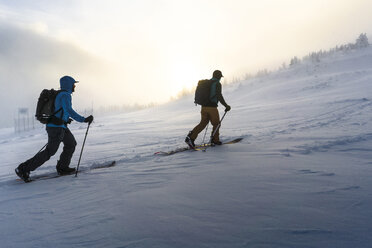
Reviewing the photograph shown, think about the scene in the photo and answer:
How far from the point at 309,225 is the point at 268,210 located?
0.39 meters

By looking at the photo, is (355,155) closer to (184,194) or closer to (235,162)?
(235,162)

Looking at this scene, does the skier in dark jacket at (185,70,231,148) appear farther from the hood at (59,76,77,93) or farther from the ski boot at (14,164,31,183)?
the ski boot at (14,164,31,183)

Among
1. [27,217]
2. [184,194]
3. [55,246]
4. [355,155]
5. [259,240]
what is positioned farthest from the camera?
[355,155]

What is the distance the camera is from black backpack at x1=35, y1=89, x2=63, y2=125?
430cm

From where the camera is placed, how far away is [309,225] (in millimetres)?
1920

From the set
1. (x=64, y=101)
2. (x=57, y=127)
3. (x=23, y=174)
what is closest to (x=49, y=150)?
(x=57, y=127)

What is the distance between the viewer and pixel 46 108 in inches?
170

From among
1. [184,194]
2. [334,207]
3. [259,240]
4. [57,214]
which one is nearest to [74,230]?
[57,214]

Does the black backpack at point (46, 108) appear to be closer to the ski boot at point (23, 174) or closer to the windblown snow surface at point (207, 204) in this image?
the ski boot at point (23, 174)

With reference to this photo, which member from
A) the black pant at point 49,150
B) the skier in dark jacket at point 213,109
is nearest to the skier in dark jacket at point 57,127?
the black pant at point 49,150

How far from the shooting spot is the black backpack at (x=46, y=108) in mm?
4297

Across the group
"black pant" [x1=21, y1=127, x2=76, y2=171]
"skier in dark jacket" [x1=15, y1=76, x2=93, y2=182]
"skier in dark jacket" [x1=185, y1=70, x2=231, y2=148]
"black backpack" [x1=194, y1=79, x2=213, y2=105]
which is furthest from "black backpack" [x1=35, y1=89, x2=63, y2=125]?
"black backpack" [x1=194, y1=79, x2=213, y2=105]

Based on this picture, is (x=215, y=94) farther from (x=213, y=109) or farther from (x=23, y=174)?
(x=23, y=174)

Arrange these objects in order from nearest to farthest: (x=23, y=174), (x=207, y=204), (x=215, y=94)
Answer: (x=207, y=204)
(x=23, y=174)
(x=215, y=94)
